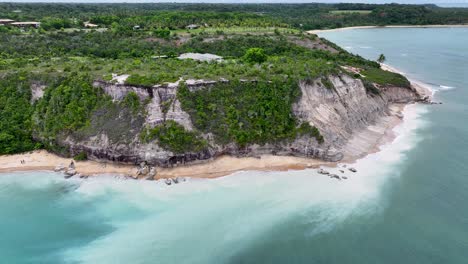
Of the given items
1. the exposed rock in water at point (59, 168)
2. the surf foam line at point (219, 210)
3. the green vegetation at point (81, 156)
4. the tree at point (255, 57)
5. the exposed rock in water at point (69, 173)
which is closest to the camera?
the surf foam line at point (219, 210)

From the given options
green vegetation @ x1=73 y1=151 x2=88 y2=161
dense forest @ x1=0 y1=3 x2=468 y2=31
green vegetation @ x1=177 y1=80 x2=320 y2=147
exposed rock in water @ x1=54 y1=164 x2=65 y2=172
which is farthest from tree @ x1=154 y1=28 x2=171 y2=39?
exposed rock in water @ x1=54 y1=164 x2=65 y2=172

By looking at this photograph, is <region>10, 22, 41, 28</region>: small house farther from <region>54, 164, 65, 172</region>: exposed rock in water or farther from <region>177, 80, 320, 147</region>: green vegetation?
<region>177, 80, 320, 147</region>: green vegetation

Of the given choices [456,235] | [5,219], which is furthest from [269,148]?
[5,219]

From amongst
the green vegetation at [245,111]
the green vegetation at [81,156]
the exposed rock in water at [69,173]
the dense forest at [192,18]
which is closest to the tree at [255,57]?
the green vegetation at [245,111]

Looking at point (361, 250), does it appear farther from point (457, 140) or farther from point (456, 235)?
point (457, 140)

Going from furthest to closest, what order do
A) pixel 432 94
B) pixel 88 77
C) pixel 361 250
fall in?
pixel 432 94 < pixel 88 77 < pixel 361 250

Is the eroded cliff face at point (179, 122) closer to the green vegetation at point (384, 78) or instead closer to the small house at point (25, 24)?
the green vegetation at point (384, 78)
